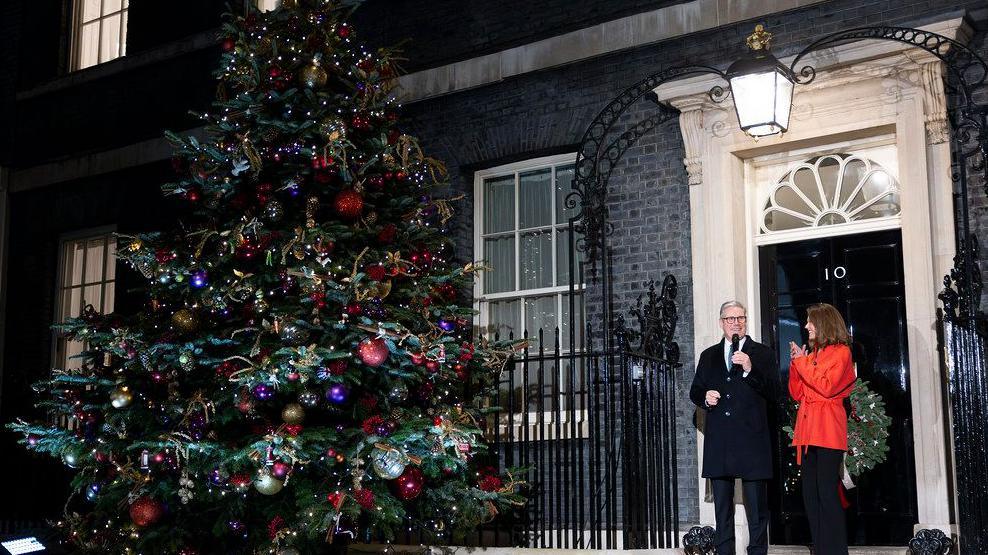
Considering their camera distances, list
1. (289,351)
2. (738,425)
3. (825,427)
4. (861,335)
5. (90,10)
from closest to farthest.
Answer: (825,427) → (289,351) → (738,425) → (861,335) → (90,10)

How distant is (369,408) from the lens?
754cm

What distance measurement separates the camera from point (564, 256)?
9.89m

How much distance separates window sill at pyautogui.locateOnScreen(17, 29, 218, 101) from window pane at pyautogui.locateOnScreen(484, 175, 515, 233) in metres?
3.64

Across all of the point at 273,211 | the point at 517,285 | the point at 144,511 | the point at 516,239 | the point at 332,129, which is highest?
the point at 332,129

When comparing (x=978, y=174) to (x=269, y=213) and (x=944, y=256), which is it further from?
(x=269, y=213)

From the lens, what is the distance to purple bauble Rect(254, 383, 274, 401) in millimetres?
7191

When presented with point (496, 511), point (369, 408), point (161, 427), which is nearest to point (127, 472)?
point (161, 427)

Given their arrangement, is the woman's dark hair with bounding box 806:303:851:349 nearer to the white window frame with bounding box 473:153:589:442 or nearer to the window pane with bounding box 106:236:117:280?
the white window frame with bounding box 473:153:589:442

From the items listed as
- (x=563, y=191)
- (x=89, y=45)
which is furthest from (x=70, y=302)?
(x=563, y=191)

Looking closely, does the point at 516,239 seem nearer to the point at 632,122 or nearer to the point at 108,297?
the point at 632,122

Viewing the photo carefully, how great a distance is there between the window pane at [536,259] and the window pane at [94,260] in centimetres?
558

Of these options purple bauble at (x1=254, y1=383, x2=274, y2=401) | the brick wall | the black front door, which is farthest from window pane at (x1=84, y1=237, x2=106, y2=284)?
the black front door

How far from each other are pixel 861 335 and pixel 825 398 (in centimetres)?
168

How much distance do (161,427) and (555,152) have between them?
421 centimetres
